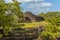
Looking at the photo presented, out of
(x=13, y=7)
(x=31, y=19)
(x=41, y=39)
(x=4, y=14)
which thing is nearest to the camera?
(x=41, y=39)

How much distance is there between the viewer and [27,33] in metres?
44.8

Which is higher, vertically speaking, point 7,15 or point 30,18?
point 7,15

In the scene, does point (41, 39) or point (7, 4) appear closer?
point (41, 39)

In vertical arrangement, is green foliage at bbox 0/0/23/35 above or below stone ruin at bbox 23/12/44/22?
above

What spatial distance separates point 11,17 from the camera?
42250mm

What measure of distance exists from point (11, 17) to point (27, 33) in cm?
471

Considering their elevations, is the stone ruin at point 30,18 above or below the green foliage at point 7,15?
below

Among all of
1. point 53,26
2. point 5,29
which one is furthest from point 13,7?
point 53,26

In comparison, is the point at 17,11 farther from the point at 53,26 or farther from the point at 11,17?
the point at 53,26

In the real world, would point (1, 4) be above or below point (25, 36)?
above

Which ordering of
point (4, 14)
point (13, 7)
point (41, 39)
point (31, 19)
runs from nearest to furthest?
point (41, 39), point (4, 14), point (13, 7), point (31, 19)

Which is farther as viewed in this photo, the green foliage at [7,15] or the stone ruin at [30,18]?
the stone ruin at [30,18]

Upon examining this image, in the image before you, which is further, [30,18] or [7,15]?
[30,18]

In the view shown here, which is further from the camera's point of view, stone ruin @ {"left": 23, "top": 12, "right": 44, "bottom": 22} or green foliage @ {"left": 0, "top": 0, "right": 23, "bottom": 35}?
stone ruin @ {"left": 23, "top": 12, "right": 44, "bottom": 22}
